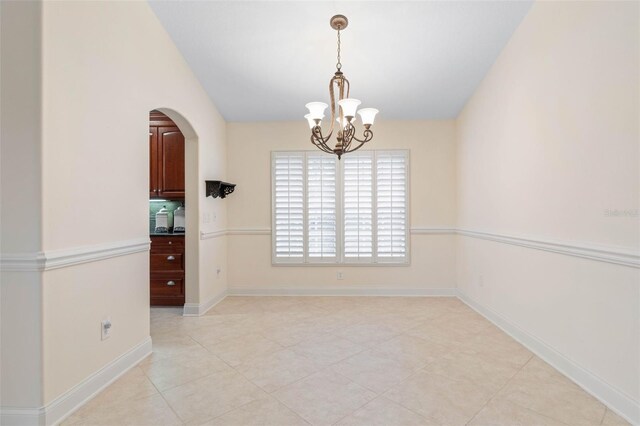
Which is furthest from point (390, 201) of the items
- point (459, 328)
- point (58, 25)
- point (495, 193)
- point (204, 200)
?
point (58, 25)

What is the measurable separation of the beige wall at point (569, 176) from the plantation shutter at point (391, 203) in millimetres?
1229

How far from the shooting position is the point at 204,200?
405 centimetres

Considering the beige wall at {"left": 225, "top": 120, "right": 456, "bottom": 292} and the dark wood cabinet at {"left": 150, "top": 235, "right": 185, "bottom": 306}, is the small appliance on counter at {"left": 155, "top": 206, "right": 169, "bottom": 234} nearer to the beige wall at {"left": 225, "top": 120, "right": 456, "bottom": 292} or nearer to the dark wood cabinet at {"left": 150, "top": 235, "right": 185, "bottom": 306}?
the dark wood cabinet at {"left": 150, "top": 235, "right": 185, "bottom": 306}

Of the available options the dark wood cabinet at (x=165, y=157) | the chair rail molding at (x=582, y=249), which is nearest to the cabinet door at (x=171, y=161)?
the dark wood cabinet at (x=165, y=157)

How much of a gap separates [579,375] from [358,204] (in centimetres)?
302

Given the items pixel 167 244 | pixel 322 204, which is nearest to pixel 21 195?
pixel 167 244

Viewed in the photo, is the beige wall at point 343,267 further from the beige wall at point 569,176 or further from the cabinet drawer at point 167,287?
the beige wall at point 569,176

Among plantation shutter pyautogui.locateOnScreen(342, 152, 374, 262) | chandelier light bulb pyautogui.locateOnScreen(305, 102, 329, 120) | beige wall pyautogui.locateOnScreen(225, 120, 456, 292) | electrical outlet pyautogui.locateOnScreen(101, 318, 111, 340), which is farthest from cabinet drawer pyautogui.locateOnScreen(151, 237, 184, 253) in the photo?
chandelier light bulb pyautogui.locateOnScreen(305, 102, 329, 120)

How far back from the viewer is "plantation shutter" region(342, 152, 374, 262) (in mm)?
4719

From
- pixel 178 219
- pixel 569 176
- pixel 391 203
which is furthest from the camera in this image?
pixel 391 203

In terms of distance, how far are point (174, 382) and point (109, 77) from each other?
2.25m

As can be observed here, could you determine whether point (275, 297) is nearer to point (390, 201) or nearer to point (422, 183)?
point (390, 201)

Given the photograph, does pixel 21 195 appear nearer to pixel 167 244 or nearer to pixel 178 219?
pixel 167 244

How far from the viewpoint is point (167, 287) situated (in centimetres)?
419
